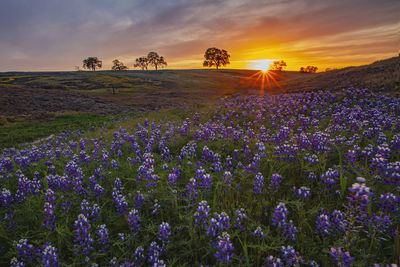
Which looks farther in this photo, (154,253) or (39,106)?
(39,106)

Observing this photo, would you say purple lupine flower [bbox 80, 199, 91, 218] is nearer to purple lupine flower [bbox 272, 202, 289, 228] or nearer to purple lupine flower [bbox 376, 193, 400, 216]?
purple lupine flower [bbox 272, 202, 289, 228]

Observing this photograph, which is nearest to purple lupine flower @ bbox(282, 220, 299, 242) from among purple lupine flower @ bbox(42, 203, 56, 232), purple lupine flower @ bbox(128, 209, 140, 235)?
purple lupine flower @ bbox(128, 209, 140, 235)

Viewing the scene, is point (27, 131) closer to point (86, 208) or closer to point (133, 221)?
point (86, 208)

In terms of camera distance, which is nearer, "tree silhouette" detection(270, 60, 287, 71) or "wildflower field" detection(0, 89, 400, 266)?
"wildflower field" detection(0, 89, 400, 266)

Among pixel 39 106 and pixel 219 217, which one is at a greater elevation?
pixel 39 106

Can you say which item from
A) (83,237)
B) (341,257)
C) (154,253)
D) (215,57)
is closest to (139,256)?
(154,253)

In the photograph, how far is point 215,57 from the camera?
4574 inches

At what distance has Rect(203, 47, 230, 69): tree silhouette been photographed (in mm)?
115250

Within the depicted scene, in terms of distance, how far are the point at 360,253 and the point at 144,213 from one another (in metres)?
3.57

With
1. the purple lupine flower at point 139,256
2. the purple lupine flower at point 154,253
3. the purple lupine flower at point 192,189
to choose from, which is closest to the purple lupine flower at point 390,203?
the purple lupine flower at point 192,189

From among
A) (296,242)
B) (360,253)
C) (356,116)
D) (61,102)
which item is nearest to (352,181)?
(360,253)

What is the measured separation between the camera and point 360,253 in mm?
2701

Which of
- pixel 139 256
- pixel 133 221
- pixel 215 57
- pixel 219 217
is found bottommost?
pixel 139 256

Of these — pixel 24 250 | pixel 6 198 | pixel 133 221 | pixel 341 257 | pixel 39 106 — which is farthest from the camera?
pixel 39 106
